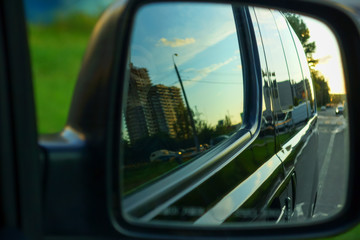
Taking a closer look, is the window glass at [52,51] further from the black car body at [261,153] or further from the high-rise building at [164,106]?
the high-rise building at [164,106]

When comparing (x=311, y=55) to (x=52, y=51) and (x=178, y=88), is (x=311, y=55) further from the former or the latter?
(x=52, y=51)

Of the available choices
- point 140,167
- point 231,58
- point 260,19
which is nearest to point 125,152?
point 140,167

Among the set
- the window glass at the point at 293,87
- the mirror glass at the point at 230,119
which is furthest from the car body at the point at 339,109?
the window glass at the point at 293,87

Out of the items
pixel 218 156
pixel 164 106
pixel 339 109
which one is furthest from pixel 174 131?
pixel 339 109

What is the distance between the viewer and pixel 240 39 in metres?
2.61

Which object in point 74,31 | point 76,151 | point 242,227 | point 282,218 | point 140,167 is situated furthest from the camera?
point 282,218

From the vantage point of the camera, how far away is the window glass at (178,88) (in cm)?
185

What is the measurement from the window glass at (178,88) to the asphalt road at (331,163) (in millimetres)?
458

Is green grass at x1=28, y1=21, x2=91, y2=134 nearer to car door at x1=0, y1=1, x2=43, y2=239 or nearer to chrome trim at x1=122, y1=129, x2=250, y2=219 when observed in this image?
car door at x1=0, y1=1, x2=43, y2=239

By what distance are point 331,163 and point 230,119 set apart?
54cm

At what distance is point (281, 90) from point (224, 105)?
1.00 ft

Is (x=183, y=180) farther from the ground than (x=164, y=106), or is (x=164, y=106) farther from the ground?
(x=164, y=106)

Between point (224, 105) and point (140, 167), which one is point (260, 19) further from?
point (140, 167)

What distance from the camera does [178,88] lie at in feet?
6.98
